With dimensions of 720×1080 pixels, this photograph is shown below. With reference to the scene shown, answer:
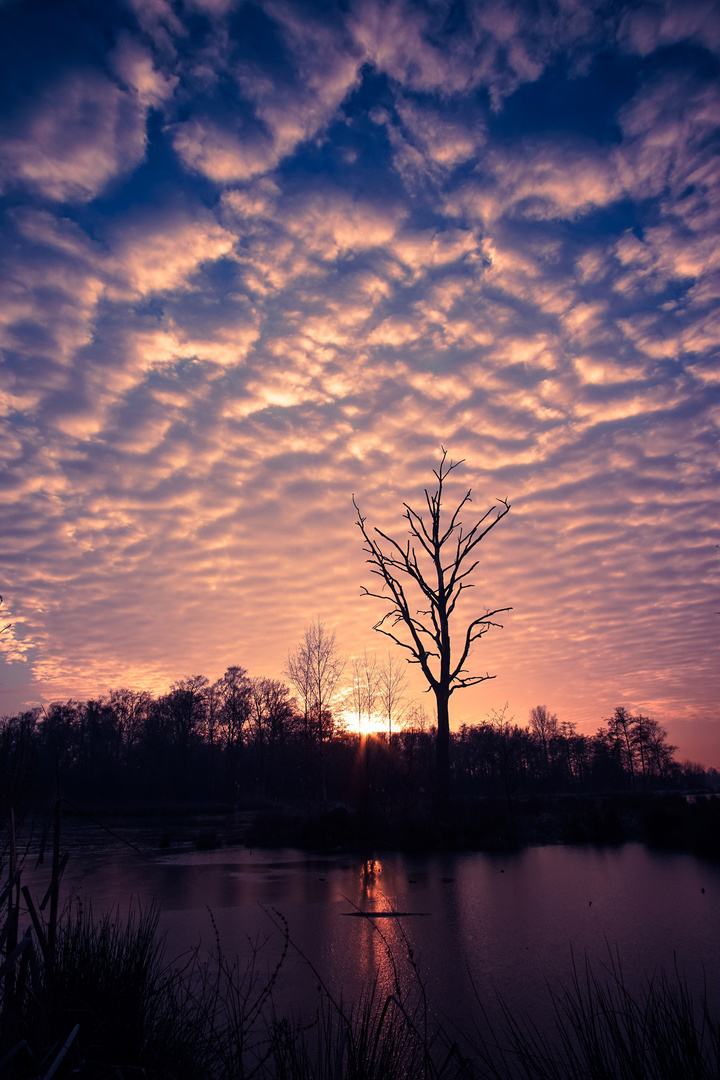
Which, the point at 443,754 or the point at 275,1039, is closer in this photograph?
the point at 275,1039

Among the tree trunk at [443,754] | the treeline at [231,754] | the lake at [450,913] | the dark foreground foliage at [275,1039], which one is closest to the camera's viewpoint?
the dark foreground foliage at [275,1039]

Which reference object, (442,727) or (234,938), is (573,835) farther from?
(234,938)

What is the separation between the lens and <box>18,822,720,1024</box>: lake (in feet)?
16.8

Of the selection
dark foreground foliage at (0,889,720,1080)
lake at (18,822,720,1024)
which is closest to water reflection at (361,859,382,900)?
lake at (18,822,720,1024)

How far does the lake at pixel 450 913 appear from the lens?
5.12m

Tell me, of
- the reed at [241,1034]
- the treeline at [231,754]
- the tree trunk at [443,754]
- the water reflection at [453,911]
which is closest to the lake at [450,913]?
the water reflection at [453,911]

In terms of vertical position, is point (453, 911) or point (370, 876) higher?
point (370, 876)

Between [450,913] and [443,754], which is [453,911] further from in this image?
[443,754]

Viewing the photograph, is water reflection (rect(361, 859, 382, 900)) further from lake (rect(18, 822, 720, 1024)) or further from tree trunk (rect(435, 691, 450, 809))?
tree trunk (rect(435, 691, 450, 809))

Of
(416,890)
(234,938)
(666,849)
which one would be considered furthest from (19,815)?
(666,849)

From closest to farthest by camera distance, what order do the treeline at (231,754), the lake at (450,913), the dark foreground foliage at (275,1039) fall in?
the dark foreground foliage at (275,1039), the lake at (450,913), the treeline at (231,754)

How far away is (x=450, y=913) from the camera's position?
745cm

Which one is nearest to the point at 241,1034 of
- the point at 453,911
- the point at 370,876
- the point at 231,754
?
the point at 453,911

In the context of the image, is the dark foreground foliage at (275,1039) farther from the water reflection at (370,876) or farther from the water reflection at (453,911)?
the water reflection at (370,876)
